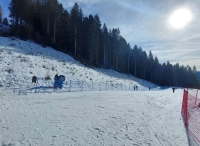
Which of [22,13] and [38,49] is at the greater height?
[22,13]

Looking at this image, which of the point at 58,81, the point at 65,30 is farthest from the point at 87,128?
the point at 65,30

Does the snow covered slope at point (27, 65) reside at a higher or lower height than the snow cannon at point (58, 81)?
higher

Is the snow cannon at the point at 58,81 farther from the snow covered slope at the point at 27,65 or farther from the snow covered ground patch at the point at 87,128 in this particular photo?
the snow covered ground patch at the point at 87,128

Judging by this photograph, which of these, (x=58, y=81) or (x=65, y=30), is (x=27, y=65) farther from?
(x=65, y=30)

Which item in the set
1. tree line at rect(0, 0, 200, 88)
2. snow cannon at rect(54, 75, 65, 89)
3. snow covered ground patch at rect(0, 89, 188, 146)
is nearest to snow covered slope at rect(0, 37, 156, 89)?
snow cannon at rect(54, 75, 65, 89)

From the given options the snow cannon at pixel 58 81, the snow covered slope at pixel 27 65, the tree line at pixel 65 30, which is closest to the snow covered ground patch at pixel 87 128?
the snow cannon at pixel 58 81

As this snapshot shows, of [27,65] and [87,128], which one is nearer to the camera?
[87,128]

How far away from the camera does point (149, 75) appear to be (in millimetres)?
88938

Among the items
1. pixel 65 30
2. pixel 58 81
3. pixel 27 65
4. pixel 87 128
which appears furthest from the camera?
pixel 65 30

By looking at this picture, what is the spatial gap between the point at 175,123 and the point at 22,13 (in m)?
40.8

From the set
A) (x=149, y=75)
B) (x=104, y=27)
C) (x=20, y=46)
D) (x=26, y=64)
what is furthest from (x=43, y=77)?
(x=149, y=75)

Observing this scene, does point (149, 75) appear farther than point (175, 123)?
Yes

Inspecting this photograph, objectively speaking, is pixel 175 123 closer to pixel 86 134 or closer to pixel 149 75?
pixel 86 134

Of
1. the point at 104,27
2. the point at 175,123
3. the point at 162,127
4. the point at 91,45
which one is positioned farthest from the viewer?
the point at 104,27
